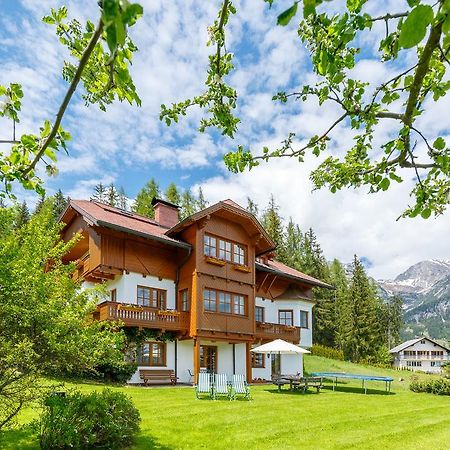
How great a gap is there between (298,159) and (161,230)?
1991 centimetres

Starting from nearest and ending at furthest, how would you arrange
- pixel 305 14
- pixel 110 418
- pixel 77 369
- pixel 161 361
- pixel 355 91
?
pixel 305 14 < pixel 355 91 < pixel 77 369 < pixel 110 418 < pixel 161 361

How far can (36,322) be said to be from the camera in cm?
667

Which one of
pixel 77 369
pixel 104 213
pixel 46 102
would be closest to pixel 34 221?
pixel 77 369

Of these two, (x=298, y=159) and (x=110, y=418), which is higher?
(x=298, y=159)

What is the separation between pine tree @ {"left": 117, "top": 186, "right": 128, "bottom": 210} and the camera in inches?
2594

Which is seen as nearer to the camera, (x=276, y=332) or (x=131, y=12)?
(x=131, y=12)

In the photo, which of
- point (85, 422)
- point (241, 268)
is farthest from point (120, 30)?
point (241, 268)

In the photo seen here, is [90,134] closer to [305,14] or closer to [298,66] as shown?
[298,66]

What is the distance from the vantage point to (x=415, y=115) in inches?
145

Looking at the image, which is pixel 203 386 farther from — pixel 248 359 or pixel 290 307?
pixel 290 307

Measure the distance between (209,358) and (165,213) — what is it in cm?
906

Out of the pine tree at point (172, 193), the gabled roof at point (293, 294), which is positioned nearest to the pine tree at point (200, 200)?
the pine tree at point (172, 193)

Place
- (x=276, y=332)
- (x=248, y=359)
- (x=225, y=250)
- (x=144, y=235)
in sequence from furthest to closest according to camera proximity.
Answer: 1. (x=276, y=332)
2. (x=248, y=359)
3. (x=225, y=250)
4. (x=144, y=235)

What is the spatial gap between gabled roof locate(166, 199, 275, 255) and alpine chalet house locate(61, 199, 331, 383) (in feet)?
0.19
